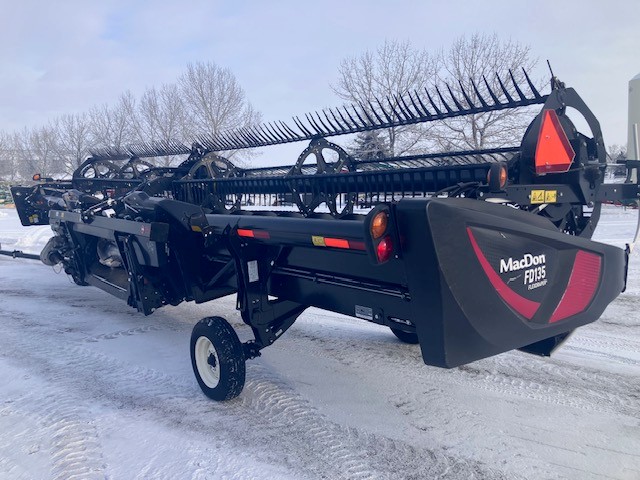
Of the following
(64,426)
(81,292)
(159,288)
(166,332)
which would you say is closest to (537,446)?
(64,426)

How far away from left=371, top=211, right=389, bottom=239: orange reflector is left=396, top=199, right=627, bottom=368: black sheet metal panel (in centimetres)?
7

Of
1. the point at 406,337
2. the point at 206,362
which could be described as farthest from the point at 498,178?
the point at 206,362

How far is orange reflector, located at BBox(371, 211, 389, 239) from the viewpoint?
2.33 meters

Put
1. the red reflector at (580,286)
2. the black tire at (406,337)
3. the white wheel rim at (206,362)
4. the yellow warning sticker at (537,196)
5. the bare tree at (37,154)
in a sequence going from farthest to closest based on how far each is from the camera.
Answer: the bare tree at (37,154) → the black tire at (406,337) → the white wheel rim at (206,362) → the yellow warning sticker at (537,196) → the red reflector at (580,286)

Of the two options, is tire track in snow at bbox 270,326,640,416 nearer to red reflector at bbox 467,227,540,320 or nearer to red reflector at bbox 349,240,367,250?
red reflector at bbox 467,227,540,320

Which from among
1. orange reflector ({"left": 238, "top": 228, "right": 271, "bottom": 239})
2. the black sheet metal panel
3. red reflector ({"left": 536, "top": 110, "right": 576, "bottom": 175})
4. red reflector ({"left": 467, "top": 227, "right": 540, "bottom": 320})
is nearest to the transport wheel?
orange reflector ({"left": 238, "top": 228, "right": 271, "bottom": 239})

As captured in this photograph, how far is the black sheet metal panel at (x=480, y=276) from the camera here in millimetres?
2291

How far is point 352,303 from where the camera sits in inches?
127

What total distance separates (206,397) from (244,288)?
83 cm

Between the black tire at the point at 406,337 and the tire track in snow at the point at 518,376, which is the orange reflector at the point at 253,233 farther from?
the black tire at the point at 406,337

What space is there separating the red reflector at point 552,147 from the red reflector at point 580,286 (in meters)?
0.60

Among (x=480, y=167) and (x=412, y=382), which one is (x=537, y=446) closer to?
(x=412, y=382)

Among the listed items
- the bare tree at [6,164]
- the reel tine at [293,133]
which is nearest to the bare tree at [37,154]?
the bare tree at [6,164]

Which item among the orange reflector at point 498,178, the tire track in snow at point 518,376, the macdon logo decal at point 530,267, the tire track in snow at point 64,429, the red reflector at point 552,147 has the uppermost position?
the red reflector at point 552,147
